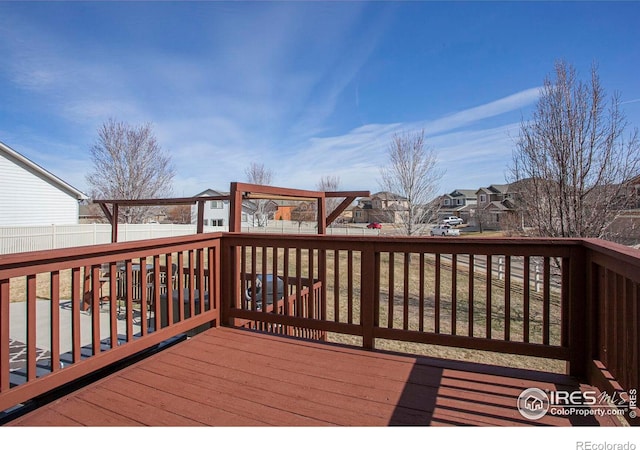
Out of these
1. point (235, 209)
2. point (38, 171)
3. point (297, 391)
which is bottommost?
point (297, 391)

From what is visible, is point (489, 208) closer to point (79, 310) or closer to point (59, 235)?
point (59, 235)

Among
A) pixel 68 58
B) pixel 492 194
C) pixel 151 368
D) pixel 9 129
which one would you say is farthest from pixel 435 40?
pixel 492 194

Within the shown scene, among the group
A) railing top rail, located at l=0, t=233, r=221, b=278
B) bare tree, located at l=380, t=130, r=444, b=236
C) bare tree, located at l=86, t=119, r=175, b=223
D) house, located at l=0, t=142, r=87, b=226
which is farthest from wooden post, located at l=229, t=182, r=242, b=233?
house, located at l=0, t=142, r=87, b=226

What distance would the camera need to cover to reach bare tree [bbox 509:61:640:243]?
6410mm

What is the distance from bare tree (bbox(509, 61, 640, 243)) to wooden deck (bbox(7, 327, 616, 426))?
5716 millimetres

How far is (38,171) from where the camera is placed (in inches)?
611

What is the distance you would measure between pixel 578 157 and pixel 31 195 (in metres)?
20.6

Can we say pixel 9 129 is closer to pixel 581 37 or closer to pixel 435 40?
pixel 435 40

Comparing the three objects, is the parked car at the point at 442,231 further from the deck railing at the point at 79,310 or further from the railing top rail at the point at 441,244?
the deck railing at the point at 79,310

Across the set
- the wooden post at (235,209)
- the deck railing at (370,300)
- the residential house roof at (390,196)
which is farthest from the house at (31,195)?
the deck railing at (370,300)

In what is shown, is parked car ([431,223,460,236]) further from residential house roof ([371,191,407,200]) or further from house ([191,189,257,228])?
house ([191,189,257,228])

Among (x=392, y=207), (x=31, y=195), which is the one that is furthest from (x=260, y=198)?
(x=31, y=195)

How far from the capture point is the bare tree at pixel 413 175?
47.0ft

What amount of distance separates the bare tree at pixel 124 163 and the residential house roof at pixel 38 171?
1522 millimetres
